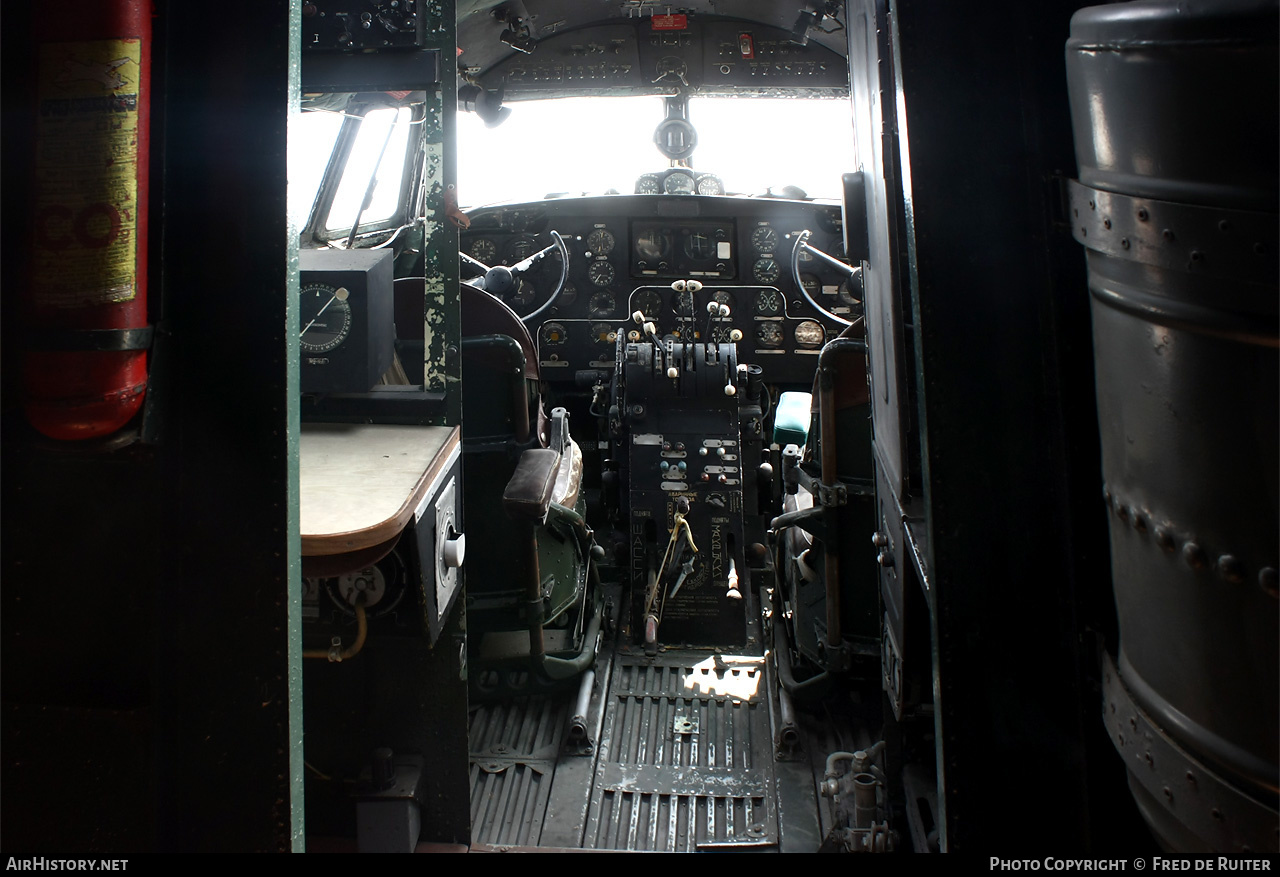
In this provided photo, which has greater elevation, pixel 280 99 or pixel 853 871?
pixel 280 99

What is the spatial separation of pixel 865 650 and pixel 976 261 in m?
1.76

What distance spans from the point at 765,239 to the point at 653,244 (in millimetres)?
664

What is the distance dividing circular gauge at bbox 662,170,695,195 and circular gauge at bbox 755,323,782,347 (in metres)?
0.92

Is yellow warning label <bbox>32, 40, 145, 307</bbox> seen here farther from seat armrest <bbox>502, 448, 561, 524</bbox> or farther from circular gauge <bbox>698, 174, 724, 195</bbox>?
circular gauge <bbox>698, 174, 724, 195</bbox>

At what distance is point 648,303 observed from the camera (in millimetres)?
5004

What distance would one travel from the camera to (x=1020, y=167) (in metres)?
1.20

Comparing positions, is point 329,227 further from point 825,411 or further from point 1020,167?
point 1020,167

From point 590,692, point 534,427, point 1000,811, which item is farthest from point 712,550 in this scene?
point 1000,811

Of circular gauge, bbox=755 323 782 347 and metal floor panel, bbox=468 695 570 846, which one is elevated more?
circular gauge, bbox=755 323 782 347

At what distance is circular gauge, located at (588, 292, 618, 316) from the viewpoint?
16.5ft

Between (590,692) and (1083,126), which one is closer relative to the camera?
Result: (1083,126)

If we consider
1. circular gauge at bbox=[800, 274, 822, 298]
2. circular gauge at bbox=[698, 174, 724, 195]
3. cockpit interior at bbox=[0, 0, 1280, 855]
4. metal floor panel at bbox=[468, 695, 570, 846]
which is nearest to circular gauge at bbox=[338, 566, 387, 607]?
cockpit interior at bbox=[0, 0, 1280, 855]

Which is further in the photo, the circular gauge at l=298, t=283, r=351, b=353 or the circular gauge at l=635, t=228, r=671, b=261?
the circular gauge at l=635, t=228, r=671, b=261

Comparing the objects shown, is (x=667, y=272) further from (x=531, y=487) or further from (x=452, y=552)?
(x=452, y=552)
